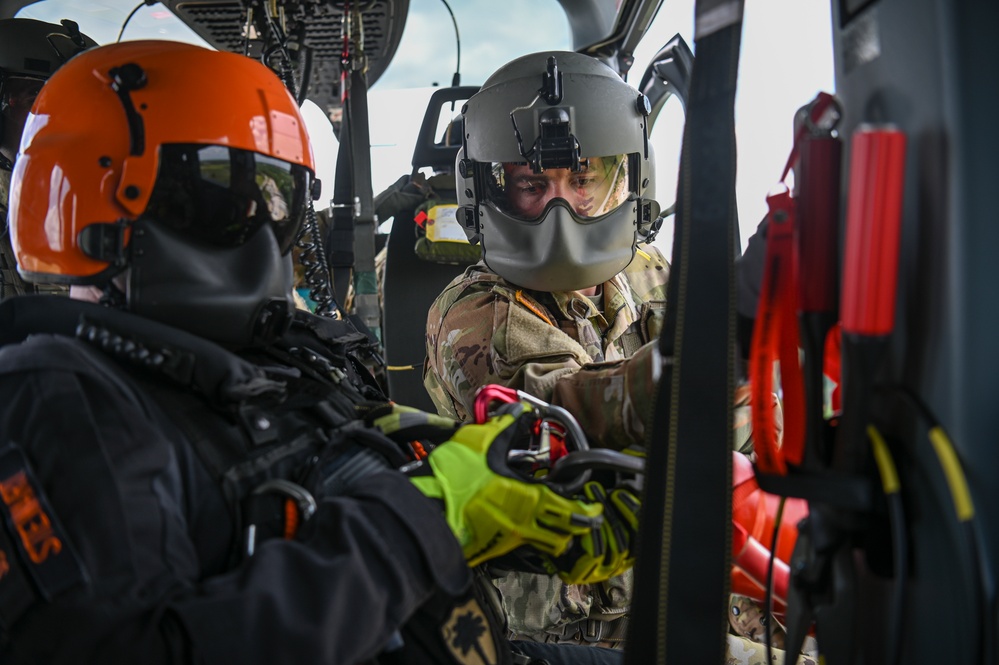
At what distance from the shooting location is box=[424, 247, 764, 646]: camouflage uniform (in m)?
1.48

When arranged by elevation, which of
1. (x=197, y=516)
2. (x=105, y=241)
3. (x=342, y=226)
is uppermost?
(x=342, y=226)

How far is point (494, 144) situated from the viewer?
1.94 meters

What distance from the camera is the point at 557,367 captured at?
5.49 ft

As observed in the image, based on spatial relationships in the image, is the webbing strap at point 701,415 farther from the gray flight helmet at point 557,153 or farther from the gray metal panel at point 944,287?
the gray flight helmet at point 557,153

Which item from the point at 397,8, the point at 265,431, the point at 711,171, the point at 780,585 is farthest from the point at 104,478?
the point at 397,8

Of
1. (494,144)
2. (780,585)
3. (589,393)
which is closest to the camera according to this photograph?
(780,585)

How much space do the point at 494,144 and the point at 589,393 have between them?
2.45 feet

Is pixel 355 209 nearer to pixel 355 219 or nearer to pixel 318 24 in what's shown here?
pixel 355 219

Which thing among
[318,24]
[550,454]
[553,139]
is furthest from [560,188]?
[318,24]

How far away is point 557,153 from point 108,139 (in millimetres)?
1008

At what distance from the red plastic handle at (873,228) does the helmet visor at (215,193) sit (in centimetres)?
86

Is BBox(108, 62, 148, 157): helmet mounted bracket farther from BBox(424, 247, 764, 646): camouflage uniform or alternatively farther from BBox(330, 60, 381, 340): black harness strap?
BBox(330, 60, 381, 340): black harness strap

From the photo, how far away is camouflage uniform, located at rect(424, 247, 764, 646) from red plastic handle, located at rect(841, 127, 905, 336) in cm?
61

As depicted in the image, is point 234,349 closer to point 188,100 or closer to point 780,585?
point 188,100
